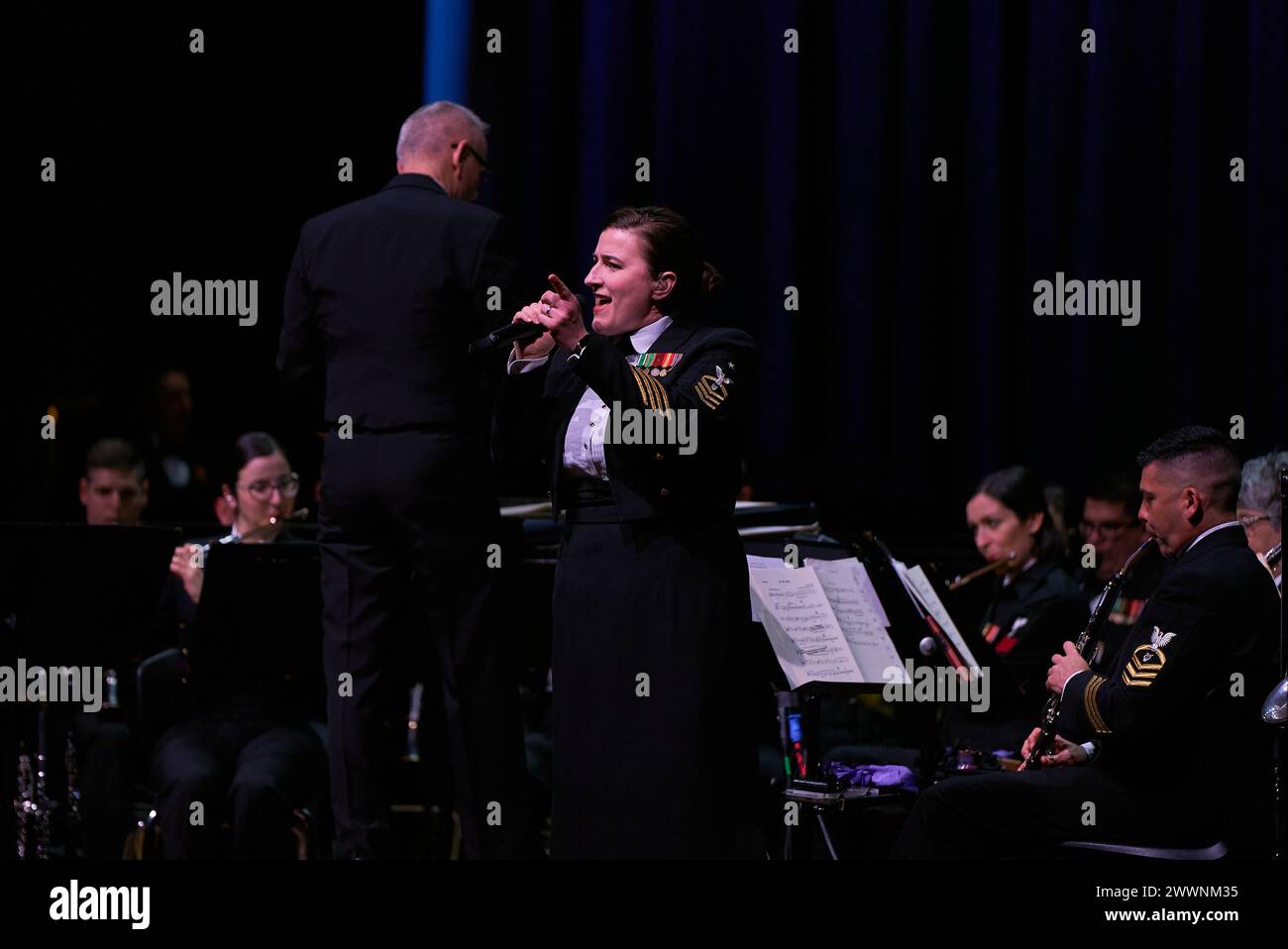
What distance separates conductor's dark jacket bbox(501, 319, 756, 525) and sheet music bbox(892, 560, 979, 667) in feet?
2.52

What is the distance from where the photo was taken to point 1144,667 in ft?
11.1

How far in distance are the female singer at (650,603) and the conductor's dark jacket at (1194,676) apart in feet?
2.58

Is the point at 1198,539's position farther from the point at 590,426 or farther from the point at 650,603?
the point at 590,426

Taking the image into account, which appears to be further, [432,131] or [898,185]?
[898,185]

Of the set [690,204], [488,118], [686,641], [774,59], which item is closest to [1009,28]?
[774,59]

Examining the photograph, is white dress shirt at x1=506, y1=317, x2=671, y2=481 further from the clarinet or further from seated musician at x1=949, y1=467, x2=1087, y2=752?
seated musician at x1=949, y1=467, x2=1087, y2=752

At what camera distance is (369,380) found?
3.80 meters

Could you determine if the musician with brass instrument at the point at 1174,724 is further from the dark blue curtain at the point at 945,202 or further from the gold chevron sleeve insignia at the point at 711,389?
the dark blue curtain at the point at 945,202

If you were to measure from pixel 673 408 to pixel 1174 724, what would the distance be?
1.24 metres

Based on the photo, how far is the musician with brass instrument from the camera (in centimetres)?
339

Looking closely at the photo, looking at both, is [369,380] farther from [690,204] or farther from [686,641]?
[690,204]

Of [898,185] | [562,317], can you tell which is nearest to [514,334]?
[562,317]

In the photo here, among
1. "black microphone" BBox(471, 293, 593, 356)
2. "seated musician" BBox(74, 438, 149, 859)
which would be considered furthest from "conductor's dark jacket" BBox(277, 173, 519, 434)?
"seated musician" BBox(74, 438, 149, 859)

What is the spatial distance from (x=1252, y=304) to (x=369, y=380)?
421cm
